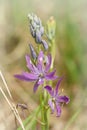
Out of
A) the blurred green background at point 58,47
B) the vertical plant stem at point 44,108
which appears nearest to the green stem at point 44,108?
the vertical plant stem at point 44,108

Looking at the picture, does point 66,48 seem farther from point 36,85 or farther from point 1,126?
point 36,85

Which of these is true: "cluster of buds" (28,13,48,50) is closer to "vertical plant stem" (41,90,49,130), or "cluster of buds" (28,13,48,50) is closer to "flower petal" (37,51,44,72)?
"flower petal" (37,51,44,72)

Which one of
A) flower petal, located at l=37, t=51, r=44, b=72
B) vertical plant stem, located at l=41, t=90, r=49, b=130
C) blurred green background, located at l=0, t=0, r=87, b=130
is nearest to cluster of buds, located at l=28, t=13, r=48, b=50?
flower petal, located at l=37, t=51, r=44, b=72

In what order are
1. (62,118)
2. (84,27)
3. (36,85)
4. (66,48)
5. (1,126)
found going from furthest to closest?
(84,27) < (66,48) < (62,118) < (1,126) < (36,85)

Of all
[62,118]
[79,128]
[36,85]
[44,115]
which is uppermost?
[36,85]

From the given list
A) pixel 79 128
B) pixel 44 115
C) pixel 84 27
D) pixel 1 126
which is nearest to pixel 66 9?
pixel 84 27

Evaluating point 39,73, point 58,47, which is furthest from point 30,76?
point 58,47

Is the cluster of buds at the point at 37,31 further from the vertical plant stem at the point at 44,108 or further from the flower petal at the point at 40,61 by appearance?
the vertical plant stem at the point at 44,108
